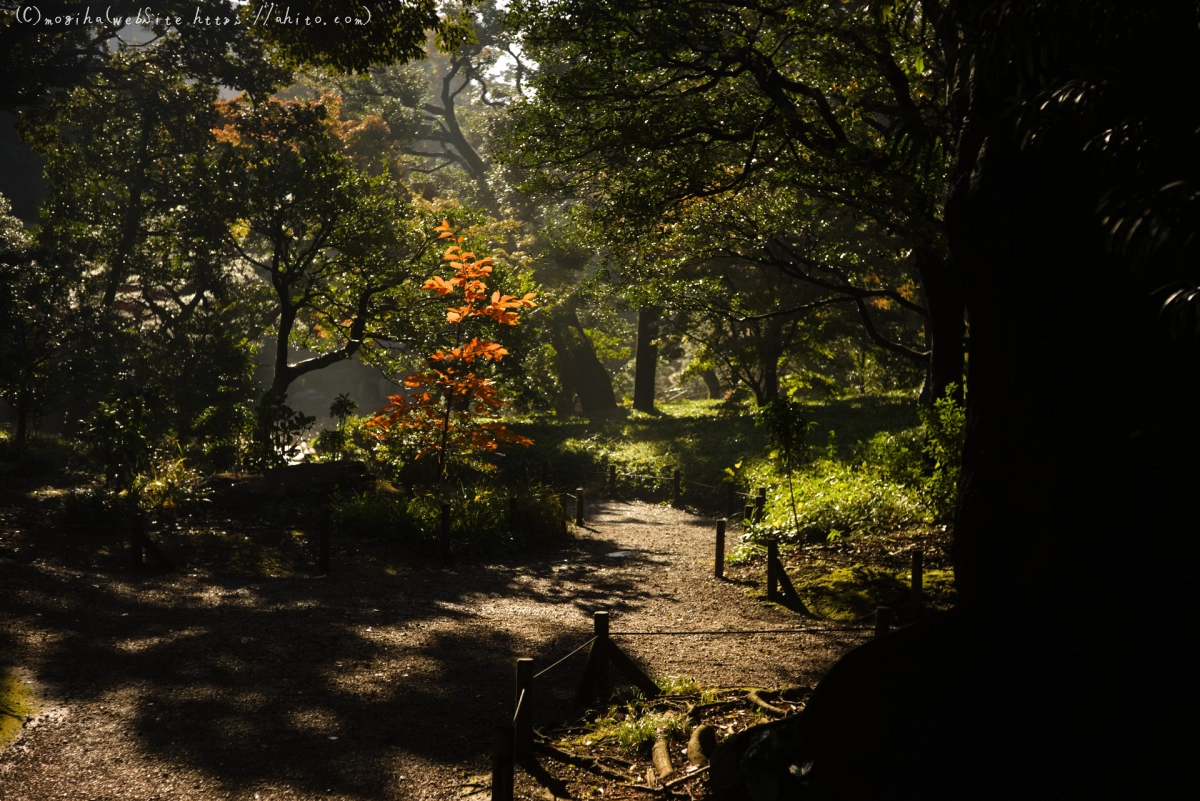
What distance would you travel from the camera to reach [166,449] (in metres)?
15.8

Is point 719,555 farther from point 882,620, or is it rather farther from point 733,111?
point 733,111

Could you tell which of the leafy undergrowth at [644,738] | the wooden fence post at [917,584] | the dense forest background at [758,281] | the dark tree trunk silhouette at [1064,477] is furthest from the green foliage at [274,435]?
the dark tree trunk silhouette at [1064,477]

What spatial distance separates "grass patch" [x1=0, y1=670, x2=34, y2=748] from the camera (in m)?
5.66

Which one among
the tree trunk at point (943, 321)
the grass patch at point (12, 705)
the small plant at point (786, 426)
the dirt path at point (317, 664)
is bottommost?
the grass patch at point (12, 705)

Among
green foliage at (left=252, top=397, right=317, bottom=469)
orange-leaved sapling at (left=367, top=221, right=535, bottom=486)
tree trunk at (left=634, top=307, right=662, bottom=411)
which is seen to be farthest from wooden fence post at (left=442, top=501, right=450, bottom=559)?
tree trunk at (left=634, top=307, right=662, bottom=411)

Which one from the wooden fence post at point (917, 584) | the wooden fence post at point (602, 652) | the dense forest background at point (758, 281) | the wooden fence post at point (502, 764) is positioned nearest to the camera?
the dense forest background at point (758, 281)

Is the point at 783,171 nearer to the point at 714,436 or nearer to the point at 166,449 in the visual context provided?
the point at 166,449

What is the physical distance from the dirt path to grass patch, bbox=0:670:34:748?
126 mm

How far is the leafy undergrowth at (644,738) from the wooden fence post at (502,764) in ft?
2.97

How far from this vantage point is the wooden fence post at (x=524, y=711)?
5.24 m

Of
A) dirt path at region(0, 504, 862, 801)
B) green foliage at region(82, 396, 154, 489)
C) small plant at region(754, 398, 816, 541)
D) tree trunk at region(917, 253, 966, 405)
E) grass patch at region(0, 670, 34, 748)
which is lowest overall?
grass patch at region(0, 670, 34, 748)

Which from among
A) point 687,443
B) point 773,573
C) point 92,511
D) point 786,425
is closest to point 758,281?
point 687,443

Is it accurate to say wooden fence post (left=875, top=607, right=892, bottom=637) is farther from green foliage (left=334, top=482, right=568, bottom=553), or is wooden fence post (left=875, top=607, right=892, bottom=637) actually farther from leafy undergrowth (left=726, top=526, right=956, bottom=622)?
green foliage (left=334, top=482, right=568, bottom=553)

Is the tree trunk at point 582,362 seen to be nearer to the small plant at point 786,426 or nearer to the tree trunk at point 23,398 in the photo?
the tree trunk at point 23,398
